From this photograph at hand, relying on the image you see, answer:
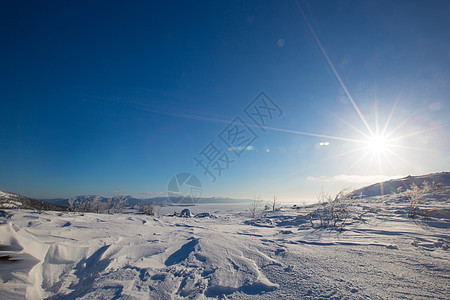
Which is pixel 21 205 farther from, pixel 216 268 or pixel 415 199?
pixel 415 199

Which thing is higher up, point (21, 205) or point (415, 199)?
point (415, 199)

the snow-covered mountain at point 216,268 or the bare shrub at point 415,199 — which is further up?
the bare shrub at point 415,199

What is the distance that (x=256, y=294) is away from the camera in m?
1.24

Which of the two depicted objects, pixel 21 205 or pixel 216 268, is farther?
pixel 21 205

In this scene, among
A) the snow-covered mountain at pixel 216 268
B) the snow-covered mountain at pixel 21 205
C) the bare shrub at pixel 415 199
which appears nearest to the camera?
the snow-covered mountain at pixel 216 268

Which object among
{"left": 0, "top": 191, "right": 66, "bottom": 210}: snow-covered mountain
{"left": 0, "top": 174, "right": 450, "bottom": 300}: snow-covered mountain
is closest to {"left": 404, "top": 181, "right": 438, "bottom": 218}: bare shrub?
{"left": 0, "top": 174, "right": 450, "bottom": 300}: snow-covered mountain

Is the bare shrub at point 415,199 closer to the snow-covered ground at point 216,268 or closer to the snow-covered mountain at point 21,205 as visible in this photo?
the snow-covered ground at point 216,268

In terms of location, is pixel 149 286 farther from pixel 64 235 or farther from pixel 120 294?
pixel 64 235

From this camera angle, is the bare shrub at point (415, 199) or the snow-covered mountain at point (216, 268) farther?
the bare shrub at point (415, 199)

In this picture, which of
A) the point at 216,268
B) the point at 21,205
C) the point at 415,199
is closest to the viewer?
the point at 216,268

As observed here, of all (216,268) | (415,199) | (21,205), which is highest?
(415,199)

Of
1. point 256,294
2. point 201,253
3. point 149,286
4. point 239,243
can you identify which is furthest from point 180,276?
point 239,243

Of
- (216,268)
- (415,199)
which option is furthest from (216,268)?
(415,199)

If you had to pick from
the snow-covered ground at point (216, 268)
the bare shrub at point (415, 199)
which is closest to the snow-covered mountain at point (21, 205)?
the snow-covered ground at point (216, 268)
